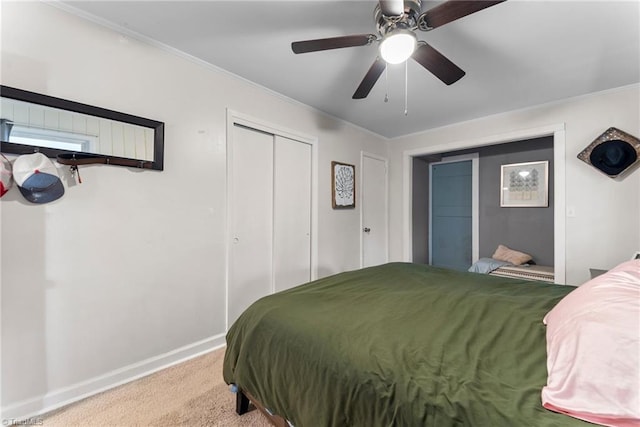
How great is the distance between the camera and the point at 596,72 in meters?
2.29

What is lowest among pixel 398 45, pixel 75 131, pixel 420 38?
pixel 75 131

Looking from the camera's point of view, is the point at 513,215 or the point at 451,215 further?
the point at 451,215

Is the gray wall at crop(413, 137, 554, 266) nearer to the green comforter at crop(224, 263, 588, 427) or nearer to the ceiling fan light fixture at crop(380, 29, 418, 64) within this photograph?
the green comforter at crop(224, 263, 588, 427)

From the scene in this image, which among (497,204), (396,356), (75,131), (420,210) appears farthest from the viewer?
(420,210)

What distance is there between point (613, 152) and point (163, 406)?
167 inches

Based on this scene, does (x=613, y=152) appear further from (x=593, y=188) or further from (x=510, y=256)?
(x=510, y=256)

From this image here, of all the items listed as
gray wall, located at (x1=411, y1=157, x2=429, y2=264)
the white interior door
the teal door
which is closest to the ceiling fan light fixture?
the white interior door

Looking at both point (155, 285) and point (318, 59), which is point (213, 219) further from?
point (318, 59)

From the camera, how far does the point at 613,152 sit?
2.54 metres

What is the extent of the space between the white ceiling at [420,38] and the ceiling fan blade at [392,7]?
0.36m

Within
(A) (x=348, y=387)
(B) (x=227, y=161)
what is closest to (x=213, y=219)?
(B) (x=227, y=161)

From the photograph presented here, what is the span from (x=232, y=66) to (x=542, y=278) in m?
4.13

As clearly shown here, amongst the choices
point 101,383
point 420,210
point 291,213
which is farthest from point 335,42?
point 420,210

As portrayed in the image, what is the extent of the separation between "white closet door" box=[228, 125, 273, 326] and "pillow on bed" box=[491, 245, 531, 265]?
332 centimetres
